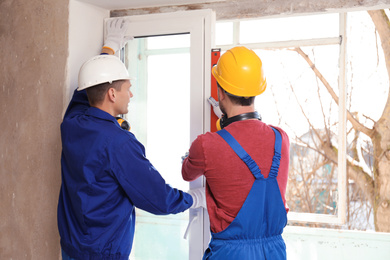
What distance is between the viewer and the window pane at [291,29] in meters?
4.01

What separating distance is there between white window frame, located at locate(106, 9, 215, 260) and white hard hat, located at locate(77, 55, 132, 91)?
489mm

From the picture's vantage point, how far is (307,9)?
222cm

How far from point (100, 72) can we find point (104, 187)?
20.7 inches

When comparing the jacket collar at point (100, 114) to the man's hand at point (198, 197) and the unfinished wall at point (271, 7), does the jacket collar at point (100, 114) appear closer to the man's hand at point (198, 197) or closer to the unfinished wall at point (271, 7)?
the man's hand at point (198, 197)

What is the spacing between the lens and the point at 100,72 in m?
1.88

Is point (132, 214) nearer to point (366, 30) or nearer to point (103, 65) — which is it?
point (103, 65)

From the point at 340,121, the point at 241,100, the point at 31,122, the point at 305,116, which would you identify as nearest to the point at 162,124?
the point at 31,122

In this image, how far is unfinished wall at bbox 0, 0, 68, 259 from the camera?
2.28 metres

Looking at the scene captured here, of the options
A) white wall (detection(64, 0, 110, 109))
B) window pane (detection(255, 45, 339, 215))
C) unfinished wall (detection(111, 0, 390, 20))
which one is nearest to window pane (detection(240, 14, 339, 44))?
window pane (detection(255, 45, 339, 215))

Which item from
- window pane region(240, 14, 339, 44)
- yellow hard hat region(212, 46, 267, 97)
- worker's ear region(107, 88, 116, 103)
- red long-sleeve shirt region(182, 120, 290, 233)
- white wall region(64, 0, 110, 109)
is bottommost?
red long-sleeve shirt region(182, 120, 290, 233)

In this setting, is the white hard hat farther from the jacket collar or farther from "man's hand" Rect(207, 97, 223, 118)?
"man's hand" Rect(207, 97, 223, 118)

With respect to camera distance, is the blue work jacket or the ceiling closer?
the blue work jacket

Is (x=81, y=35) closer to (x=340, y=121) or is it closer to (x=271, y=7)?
(x=271, y=7)

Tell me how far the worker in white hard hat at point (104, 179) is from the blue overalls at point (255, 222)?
322 mm
